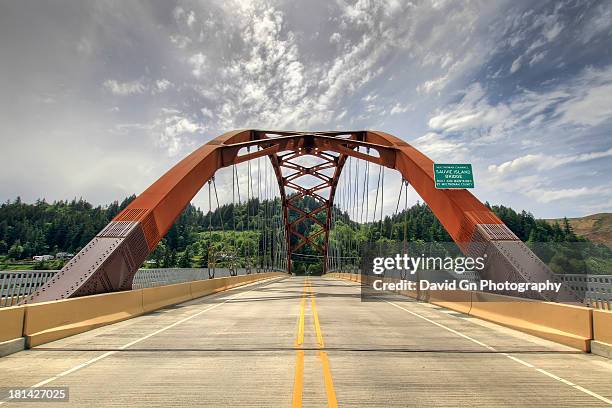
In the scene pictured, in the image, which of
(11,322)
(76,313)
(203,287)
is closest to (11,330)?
(11,322)

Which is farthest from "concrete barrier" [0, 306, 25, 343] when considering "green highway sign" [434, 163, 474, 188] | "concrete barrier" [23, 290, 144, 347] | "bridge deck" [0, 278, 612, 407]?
"green highway sign" [434, 163, 474, 188]

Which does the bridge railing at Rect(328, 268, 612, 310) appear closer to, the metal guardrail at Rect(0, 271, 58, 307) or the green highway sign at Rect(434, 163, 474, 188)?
the green highway sign at Rect(434, 163, 474, 188)

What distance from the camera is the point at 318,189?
6612 cm

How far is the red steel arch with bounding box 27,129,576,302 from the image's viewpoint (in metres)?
12.6

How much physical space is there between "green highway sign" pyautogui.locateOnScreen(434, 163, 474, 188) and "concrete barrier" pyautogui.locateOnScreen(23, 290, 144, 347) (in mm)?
13949

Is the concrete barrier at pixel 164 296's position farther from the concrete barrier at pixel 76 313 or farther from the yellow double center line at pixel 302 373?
the yellow double center line at pixel 302 373

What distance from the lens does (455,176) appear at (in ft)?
60.6

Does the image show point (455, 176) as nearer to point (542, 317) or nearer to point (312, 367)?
point (542, 317)

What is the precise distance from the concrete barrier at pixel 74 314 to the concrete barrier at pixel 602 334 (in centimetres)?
1158

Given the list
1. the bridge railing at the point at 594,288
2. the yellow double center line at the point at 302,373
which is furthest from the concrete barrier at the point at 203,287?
the bridge railing at the point at 594,288

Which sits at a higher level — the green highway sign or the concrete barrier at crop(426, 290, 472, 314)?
the green highway sign

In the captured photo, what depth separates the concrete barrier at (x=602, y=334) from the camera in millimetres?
7715

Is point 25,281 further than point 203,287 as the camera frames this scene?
No

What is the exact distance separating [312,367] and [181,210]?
14.0m
